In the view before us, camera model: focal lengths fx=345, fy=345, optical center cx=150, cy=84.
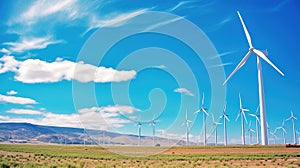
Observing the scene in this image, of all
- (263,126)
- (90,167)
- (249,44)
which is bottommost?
(90,167)

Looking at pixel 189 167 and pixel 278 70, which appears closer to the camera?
pixel 189 167

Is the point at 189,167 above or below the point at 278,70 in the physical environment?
below

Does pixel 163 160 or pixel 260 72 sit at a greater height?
pixel 260 72

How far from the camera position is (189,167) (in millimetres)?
36938

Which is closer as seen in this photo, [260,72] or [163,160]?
[163,160]

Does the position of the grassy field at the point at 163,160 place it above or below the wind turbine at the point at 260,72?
below

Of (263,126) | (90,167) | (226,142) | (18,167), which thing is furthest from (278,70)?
(226,142)

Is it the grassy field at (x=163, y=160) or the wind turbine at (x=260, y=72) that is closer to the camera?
the grassy field at (x=163, y=160)

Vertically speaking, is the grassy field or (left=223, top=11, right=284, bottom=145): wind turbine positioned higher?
(left=223, top=11, right=284, bottom=145): wind turbine

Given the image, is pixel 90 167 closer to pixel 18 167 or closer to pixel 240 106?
pixel 18 167

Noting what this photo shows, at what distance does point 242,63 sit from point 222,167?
32.1 m

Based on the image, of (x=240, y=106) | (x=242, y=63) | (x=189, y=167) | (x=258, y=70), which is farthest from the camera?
(x=240, y=106)

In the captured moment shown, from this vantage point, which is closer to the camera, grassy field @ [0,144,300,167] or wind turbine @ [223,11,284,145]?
grassy field @ [0,144,300,167]

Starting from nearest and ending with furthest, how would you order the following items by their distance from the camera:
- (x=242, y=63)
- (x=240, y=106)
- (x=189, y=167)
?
1. (x=189, y=167)
2. (x=242, y=63)
3. (x=240, y=106)
